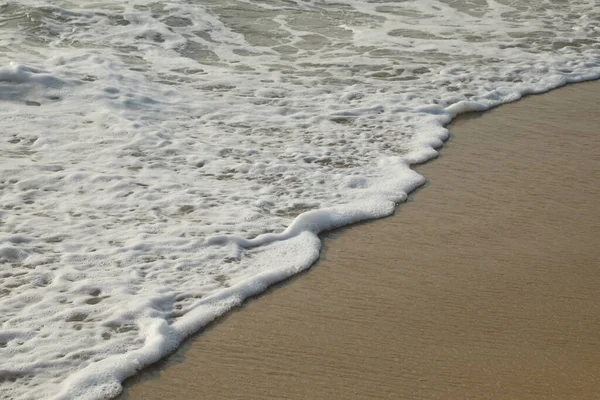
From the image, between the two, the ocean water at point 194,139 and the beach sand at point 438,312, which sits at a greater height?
the beach sand at point 438,312

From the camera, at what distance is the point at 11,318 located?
324 centimetres

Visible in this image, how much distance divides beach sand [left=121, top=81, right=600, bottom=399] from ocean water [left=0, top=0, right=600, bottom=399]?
0.46 feet

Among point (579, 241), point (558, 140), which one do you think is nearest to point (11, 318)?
point (579, 241)

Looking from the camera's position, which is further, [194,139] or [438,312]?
[194,139]

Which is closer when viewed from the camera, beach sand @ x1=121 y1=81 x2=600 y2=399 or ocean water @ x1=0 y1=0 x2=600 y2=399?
beach sand @ x1=121 y1=81 x2=600 y2=399

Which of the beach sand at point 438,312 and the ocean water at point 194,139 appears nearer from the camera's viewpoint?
the beach sand at point 438,312

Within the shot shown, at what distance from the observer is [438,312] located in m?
3.44

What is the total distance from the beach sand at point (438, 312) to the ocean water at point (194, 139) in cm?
14

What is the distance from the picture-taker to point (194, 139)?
525cm

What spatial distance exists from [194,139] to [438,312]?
232 cm

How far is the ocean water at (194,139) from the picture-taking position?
336cm

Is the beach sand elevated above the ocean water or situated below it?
above

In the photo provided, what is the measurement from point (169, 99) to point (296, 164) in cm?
147

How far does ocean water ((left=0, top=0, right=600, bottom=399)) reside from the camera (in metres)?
3.36
